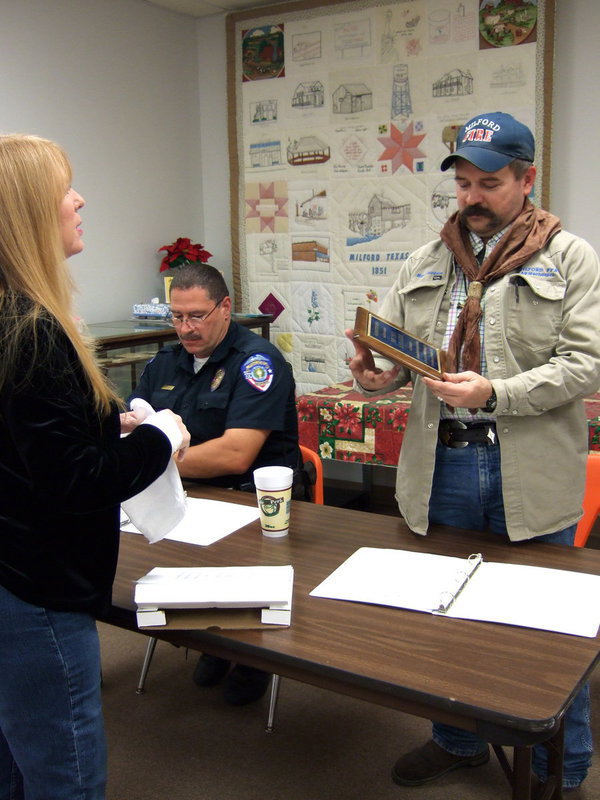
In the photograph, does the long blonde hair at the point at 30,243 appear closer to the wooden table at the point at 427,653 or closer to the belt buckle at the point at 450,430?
the wooden table at the point at 427,653

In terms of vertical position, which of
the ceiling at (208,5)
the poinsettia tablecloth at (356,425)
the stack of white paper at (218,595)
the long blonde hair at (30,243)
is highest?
A: the ceiling at (208,5)

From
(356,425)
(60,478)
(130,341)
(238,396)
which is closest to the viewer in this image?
(60,478)

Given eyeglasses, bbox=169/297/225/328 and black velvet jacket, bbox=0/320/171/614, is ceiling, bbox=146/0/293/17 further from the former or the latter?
black velvet jacket, bbox=0/320/171/614

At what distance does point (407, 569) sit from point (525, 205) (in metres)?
0.87

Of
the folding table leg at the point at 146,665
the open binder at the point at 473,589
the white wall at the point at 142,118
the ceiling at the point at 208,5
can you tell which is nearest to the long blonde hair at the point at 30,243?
the open binder at the point at 473,589

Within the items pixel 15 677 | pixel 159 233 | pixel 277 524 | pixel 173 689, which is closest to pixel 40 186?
pixel 15 677

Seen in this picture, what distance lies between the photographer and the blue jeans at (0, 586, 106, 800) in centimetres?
123

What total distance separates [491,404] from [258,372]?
83 centimetres

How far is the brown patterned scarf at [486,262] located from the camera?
1.75m

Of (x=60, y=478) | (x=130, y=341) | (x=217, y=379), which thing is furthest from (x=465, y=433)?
(x=130, y=341)

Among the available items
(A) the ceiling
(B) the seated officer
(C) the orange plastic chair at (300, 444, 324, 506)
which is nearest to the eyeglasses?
(B) the seated officer

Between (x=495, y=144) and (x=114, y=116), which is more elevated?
(x=114, y=116)

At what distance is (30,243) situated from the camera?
1197mm

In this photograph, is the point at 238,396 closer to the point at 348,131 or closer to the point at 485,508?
the point at 485,508
